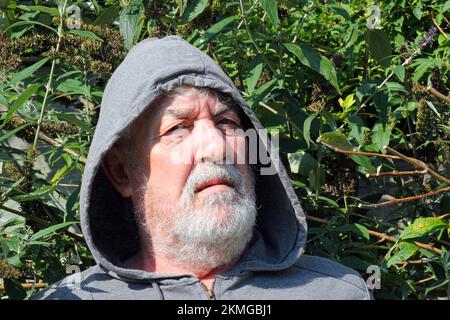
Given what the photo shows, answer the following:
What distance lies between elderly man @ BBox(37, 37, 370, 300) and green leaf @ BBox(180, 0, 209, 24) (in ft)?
0.57

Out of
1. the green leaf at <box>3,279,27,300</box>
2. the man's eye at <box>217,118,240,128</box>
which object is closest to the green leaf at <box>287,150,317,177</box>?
the man's eye at <box>217,118,240,128</box>

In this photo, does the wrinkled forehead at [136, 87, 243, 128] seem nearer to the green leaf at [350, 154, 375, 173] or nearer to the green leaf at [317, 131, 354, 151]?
the green leaf at [317, 131, 354, 151]

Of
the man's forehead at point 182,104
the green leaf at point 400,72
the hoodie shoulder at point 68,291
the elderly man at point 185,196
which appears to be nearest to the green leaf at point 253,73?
the elderly man at point 185,196

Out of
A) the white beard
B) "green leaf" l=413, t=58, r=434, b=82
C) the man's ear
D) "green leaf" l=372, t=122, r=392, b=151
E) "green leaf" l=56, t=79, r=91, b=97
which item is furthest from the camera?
"green leaf" l=413, t=58, r=434, b=82

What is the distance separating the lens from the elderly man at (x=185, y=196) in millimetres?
2441

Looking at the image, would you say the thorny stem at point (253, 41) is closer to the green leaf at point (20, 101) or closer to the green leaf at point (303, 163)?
the green leaf at point (303, 163)

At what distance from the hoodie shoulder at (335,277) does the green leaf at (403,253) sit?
0.59 ft

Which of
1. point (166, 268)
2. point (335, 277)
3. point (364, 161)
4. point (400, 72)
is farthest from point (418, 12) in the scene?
point (166, 268)

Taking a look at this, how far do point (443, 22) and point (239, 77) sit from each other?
3.71ft

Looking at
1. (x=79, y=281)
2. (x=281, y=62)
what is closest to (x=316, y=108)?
(x=281, y=62)

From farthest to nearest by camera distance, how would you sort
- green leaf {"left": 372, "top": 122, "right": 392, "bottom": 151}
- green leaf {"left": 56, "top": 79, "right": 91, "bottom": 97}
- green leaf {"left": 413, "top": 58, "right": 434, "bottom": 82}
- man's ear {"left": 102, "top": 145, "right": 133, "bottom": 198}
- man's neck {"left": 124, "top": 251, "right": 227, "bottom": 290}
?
green leaf {"left": 413, "top": 58, "right": 434, "bottom": 82} < green leaf {"left": 372, "top": 122, "right": 392, "bottom": 151} < green leaf {"left": 56, "top": 79, "right": 91, "bottom": 97} < man's ear {"left": 102, "top": 145, "right": 133, "bottom": 198} < man's neck {"left": 124, "top": 251, "right": 227, "bottom": 290}

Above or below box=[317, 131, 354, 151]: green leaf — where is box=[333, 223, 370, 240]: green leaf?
below

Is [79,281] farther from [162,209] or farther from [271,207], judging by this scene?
[271,207]

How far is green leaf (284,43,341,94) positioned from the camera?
285cm
